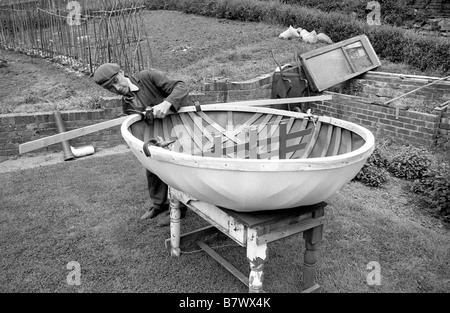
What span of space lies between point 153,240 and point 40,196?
4.83ft

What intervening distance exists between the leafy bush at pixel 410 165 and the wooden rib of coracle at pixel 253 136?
2108 millimetres

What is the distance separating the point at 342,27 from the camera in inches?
388

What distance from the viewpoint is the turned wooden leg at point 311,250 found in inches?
102

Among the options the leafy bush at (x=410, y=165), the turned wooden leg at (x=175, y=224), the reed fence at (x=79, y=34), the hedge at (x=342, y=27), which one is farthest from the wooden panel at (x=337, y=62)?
the turned wooden leg at (x=175, y=224)

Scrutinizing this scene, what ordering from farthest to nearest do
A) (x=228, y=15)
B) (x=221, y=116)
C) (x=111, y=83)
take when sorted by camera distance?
(x=228, y=15) < (x=221, y=116) < (x=111, y=83)

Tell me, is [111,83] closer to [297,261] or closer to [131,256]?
[131,256]

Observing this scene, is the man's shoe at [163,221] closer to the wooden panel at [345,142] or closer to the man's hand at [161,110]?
the man's hand at [161,110]

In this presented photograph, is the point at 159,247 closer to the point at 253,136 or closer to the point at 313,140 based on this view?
the point at 253,136

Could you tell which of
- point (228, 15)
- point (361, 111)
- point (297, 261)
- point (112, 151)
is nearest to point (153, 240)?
point (297, 261)

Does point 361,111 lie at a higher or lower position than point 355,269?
higher

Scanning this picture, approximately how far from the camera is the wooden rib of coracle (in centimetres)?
294

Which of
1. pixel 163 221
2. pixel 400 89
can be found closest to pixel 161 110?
pixel 163 221

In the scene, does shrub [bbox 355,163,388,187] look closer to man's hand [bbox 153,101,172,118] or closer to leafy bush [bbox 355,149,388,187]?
leafy bush [bbox 355,149,388,187]

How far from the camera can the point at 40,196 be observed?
4141 millimetres
